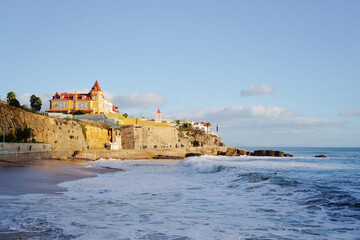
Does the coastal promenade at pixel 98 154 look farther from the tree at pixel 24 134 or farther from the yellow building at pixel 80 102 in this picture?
the yellow building at pixel 80 102

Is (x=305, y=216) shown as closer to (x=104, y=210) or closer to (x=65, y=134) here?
(x=104, y=210)

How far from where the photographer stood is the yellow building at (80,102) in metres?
68.6

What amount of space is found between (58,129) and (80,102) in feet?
96.2

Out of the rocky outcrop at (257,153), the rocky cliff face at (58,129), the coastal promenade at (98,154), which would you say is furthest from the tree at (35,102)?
the rocky outcrop at (257,153)

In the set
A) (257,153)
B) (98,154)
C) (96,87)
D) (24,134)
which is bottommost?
(257,153)

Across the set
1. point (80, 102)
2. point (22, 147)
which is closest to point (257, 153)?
point (80, 102)

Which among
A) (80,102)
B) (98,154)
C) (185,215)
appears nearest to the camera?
(185,215)

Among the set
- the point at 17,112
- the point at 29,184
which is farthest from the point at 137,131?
the point at 29,184

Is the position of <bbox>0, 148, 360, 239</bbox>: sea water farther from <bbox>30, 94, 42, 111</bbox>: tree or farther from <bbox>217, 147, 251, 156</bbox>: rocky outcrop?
<bbox>30, 94, 42, 111</bbox>: tree

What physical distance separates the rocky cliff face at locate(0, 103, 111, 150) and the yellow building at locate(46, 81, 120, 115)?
53.5 feet

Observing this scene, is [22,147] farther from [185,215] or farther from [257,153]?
[257,153]

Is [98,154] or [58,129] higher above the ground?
[58,129]

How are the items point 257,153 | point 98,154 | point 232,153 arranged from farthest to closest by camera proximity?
point 257,153 → point 232,153 → point 98,154

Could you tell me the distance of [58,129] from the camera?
4031 cm
